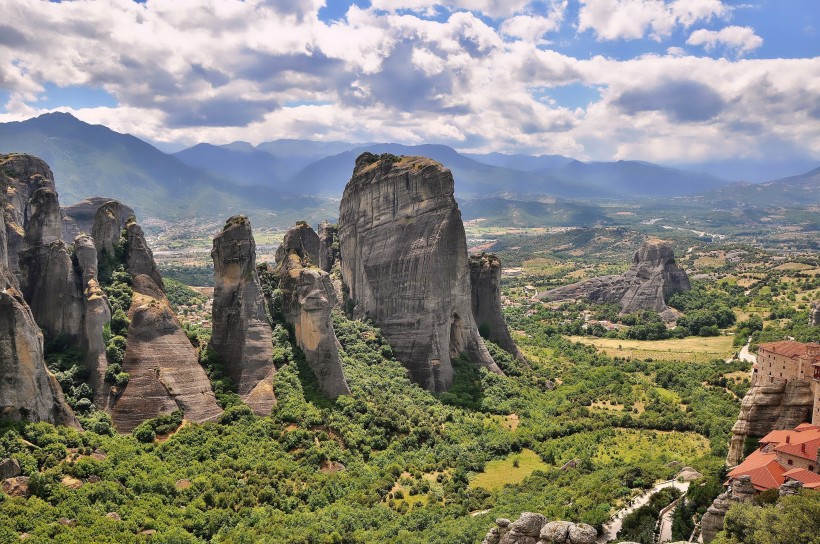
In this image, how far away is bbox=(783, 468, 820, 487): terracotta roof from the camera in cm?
2464

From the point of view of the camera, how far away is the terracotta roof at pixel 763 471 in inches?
998

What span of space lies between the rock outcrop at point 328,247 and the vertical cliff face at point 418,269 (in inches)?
457

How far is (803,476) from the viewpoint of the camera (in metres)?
24.9

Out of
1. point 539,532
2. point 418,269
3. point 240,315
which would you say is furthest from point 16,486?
point 418,269

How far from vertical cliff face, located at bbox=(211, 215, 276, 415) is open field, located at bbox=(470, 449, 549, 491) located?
16.0m

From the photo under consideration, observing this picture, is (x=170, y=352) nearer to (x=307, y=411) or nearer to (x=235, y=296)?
(x=235, y=296)

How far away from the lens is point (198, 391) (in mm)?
40719

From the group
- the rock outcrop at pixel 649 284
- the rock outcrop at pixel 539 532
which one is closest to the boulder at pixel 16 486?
the rock outcrop at pixel 539 532

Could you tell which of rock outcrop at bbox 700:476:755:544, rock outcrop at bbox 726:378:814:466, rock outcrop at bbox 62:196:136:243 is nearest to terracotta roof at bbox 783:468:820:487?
rock outcrop at bbox 700:476:755:544

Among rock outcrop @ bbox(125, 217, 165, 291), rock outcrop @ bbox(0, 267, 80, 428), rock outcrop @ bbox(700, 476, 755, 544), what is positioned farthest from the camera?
rock outcrop @ bbox(125, 217, 165, 291)

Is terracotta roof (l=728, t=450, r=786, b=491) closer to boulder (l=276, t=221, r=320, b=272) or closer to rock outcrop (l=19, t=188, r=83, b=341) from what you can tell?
boulder (l=276, t=221, r=320, b=272)

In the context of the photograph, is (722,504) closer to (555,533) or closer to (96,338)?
(555,533)

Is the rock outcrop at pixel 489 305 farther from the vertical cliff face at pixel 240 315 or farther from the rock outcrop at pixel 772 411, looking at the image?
the rock outcrop at pixel 772 411

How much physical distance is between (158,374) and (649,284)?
98.3 m
